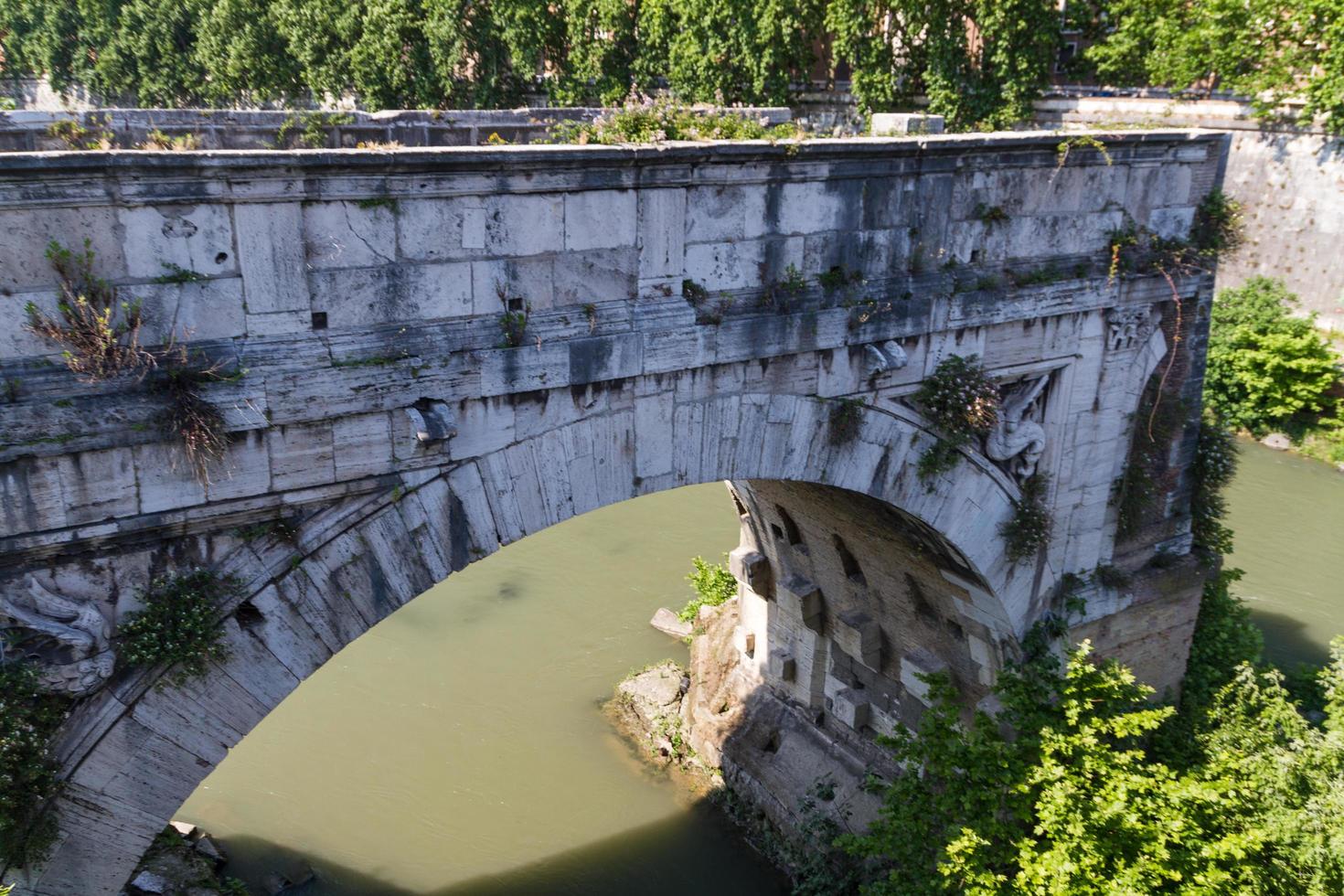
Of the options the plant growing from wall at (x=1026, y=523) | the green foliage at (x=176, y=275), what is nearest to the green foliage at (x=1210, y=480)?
the plant growing from wall at (x=1026, y=523)

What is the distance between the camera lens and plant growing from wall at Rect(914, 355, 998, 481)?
285 inches

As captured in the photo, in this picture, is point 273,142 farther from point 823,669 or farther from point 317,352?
point 823,669

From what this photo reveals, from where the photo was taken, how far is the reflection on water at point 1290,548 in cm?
1338

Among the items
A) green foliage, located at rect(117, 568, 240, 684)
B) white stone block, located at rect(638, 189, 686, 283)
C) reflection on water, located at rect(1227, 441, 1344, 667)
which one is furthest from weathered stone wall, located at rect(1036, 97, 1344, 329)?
green foliage, located at rect(117, 568, 240, 684)

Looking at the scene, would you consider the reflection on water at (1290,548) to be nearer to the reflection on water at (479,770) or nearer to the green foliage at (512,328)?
the reflection on water at (479,770)

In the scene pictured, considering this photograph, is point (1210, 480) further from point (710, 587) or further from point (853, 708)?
point (710, 587)

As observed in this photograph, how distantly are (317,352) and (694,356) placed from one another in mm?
2005

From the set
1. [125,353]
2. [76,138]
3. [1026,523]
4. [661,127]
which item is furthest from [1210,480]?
[76,138]

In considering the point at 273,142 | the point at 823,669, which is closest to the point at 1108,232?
the point at 823,669

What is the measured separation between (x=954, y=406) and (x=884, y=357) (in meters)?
0.73

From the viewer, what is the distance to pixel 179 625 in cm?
495

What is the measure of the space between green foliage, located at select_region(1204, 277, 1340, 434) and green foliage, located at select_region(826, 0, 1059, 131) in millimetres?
5322

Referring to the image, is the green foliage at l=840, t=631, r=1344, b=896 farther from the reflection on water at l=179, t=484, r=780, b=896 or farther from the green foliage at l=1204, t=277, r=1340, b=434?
the green foliage at l=1204, t=277, r=1340, b=434

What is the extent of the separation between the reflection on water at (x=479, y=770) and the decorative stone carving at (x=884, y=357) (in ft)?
17.5
